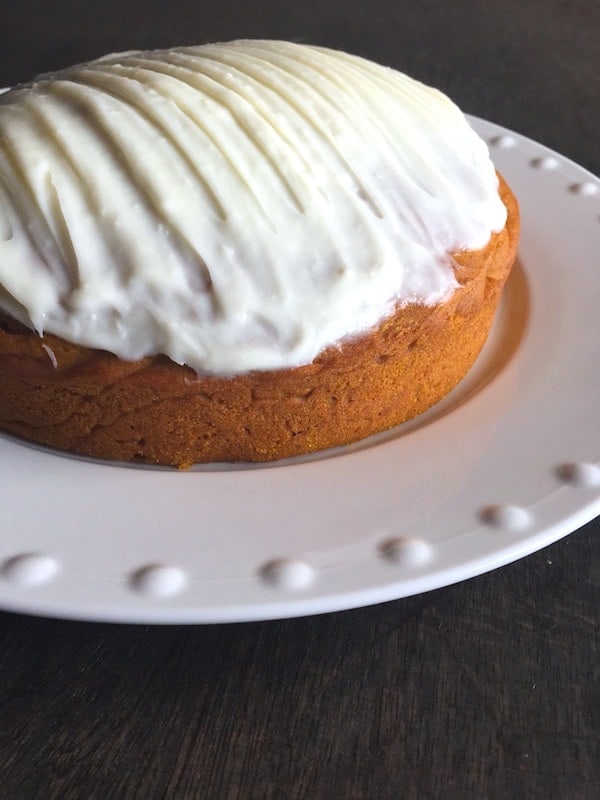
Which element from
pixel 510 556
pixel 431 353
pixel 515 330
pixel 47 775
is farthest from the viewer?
pixel 515 330

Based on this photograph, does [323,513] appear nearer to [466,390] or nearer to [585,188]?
[466,390]

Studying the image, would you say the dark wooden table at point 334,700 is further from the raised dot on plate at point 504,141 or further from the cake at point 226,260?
the raised dot on plate at point 504,141

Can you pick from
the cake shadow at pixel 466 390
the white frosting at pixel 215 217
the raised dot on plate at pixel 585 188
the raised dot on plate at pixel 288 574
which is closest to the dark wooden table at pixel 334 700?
the raised dot on plate at pixel 288 574

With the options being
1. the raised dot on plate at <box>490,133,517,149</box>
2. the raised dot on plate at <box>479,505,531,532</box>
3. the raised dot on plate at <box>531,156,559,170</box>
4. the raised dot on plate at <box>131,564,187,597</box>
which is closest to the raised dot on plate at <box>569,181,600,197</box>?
the raised dot on plate at <box>531,156,559,170</box>

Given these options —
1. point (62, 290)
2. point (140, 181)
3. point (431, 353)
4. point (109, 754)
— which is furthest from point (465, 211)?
point (109, 754)

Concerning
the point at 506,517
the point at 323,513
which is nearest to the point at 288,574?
the point at 323,513

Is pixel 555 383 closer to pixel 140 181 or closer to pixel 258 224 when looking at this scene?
pixel 258 224
